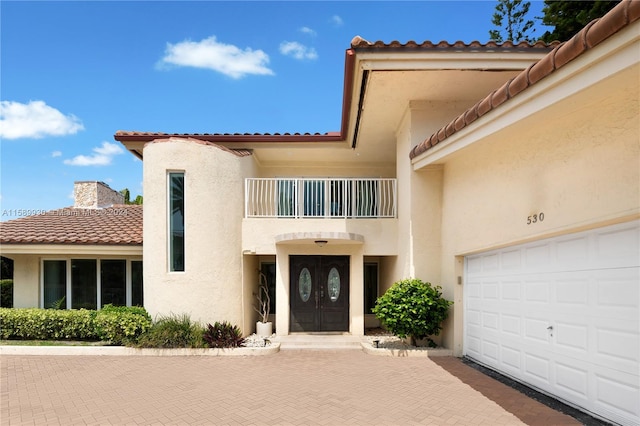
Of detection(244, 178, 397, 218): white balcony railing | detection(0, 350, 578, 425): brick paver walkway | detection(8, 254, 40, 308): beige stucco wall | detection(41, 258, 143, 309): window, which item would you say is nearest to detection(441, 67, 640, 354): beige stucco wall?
detection(0, 350, 578, 425): brick paver walkway

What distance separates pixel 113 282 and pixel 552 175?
12499 mm

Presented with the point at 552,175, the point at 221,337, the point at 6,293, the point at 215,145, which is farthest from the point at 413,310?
the point at 6,293

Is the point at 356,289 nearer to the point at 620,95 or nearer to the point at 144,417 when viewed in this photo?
the point at 144,417

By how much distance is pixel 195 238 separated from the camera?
32.8 ft

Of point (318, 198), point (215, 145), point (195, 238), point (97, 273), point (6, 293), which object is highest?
point (215, 145)

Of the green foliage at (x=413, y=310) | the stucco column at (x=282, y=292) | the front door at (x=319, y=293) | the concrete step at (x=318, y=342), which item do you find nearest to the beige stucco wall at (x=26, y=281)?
the stucco column at (x=282, y=292)

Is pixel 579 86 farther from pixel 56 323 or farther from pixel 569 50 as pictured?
pixel 56 323

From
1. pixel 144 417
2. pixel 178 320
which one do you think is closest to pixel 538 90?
pixel 144 417

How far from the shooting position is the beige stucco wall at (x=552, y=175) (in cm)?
435

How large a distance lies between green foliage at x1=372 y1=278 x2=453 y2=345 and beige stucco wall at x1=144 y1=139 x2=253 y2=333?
445cm

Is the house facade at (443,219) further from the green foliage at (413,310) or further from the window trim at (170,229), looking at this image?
the green foliage at (413,310)

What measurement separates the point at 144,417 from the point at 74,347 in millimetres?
5138

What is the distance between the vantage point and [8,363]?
824cm

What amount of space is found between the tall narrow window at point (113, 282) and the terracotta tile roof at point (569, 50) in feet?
36.9
